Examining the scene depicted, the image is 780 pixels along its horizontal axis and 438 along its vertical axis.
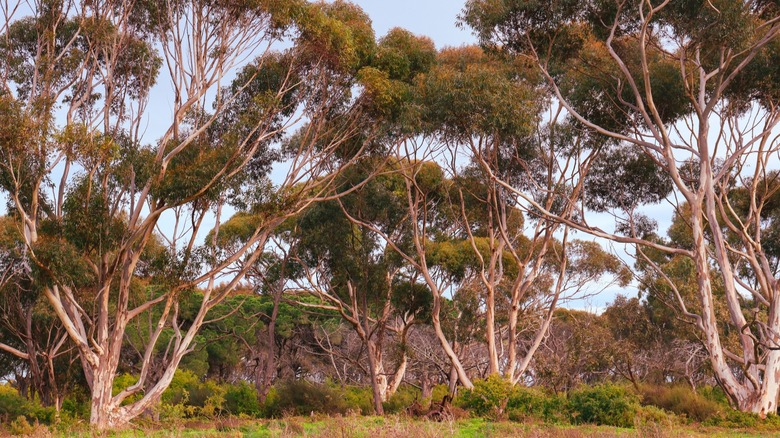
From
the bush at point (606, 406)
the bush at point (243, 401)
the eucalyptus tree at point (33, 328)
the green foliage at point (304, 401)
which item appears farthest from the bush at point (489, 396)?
the eucalyptus tree at point (33, 328)

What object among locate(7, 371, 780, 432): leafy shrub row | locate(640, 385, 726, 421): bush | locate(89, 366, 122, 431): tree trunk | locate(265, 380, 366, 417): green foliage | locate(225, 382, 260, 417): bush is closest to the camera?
locate(7, 371, 780, 432): leafy shrub row

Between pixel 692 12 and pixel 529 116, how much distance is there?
492 cm

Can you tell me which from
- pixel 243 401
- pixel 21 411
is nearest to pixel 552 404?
pixel 243 401

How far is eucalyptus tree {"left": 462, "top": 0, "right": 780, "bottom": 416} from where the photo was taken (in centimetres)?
1841

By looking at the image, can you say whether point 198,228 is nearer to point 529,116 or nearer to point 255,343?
point 529,116

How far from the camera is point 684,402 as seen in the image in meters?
20.2

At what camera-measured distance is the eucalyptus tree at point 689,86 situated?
1841cm

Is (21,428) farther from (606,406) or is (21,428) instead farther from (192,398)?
(606,406)

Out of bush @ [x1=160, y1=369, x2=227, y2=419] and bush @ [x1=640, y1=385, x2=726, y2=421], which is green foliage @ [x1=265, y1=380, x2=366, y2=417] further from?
bush @ [x1=640, y1=385, x2=726, y2=421]

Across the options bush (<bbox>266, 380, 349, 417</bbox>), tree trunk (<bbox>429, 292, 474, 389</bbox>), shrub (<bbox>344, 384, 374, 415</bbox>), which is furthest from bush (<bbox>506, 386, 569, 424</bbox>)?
shrub (<bbox>344, 384, 374, 415</bbox>)

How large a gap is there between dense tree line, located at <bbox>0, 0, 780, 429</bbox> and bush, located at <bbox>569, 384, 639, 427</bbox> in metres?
2.92

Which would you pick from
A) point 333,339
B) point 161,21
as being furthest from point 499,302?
point 161,21

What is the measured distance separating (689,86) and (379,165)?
9.10 meters

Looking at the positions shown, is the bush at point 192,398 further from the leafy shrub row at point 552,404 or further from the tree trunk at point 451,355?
the tree trunk at point 451,355
